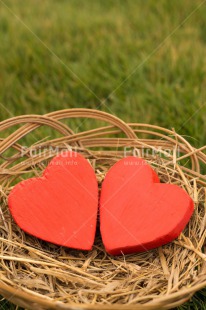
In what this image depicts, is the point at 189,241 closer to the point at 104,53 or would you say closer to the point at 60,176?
the point at 60,176

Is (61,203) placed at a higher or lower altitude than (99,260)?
higher

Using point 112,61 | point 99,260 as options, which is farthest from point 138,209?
point 112,61

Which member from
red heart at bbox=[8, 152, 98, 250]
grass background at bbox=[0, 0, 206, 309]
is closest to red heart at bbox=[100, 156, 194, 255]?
red heart at bbox=[8, 152, 98, 250]

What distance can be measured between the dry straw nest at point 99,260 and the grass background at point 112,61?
1.28ft

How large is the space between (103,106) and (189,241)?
1048 millimetres

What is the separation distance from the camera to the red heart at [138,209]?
1411 mm

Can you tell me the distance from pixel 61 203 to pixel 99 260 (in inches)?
7.8

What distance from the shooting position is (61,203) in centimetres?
151

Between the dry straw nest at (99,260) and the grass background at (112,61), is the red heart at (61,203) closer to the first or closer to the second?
the dry straw nest at (99,260)

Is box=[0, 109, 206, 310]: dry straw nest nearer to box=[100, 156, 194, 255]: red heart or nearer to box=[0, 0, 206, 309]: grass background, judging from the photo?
box=[100, 156, 194, 255]: red heart

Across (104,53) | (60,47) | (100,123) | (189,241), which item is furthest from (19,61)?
(189,241)

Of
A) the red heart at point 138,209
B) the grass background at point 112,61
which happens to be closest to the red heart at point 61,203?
the red heart at point 138,209

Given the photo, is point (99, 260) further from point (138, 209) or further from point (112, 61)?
point (112, 61)

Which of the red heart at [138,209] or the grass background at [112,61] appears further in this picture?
the grass background at [112,61]
